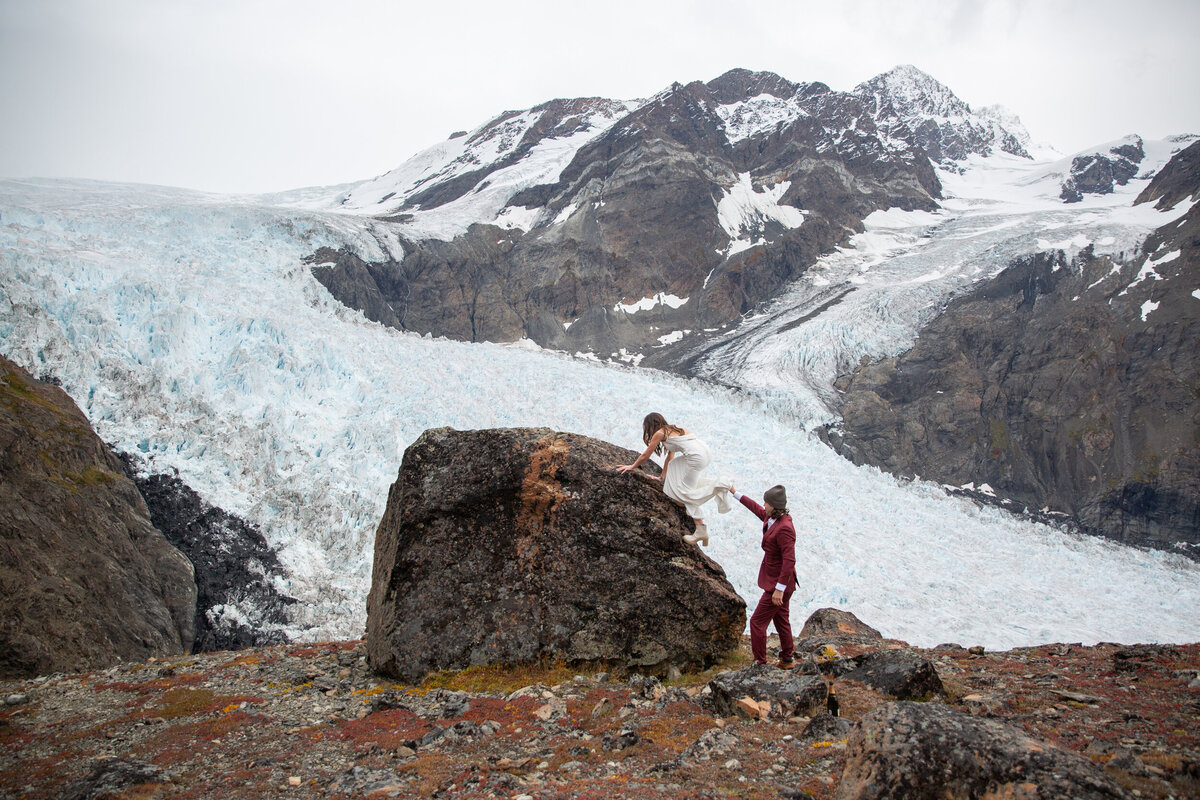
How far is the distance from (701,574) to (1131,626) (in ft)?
87.5

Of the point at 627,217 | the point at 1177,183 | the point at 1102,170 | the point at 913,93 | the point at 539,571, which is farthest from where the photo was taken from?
the point at 913,93

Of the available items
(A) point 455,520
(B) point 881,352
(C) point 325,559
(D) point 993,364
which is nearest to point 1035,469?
(D) point 993,364

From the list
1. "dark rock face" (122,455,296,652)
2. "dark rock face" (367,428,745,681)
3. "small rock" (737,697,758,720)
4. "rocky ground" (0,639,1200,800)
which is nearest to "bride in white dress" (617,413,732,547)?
"dark rock face" (367,428,745,681)

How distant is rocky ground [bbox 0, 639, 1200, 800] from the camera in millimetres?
4227

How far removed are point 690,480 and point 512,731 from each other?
11.1 ft

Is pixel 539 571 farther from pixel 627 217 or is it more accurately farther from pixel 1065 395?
pixel 627 217

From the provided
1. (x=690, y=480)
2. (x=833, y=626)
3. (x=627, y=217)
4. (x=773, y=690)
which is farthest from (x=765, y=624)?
(x=627, y=217)

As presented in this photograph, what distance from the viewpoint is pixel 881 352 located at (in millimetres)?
49375

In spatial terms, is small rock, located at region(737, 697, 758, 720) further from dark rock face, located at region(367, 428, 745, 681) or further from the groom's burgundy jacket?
dark rock face, located at region(367, 428, 745, 681)

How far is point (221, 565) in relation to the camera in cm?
1673

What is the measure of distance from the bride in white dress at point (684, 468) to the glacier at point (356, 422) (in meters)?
12.1

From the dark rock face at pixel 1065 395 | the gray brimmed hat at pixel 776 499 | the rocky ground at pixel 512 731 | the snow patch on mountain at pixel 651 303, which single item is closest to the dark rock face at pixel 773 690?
the rocky ground at pixel 512 731

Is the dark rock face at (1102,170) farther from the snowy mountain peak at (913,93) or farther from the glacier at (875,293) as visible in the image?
A: the snowy mountain peak at (913,93)

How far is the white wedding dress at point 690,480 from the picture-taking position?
743cm
